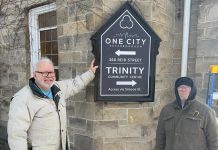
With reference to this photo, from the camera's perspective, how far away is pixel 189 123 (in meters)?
2.43


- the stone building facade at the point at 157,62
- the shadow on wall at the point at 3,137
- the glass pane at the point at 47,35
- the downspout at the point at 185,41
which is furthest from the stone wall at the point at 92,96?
the shadow on wall at the point at 3,137

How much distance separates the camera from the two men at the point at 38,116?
2332 mm

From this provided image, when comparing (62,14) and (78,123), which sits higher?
(62,14)

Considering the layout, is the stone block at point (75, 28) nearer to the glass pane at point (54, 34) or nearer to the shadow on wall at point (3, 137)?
the glass pane at point (54, 34)

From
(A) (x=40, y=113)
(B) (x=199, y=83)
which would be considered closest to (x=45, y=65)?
(A) (x=40, y=113)

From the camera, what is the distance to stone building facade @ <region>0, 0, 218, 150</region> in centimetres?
338

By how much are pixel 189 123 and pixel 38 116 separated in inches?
61.3

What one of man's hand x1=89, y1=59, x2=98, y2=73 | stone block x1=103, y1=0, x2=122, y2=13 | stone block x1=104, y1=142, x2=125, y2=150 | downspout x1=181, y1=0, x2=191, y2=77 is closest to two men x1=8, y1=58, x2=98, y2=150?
man's hand x1=89, y1=59, x2=98, y2=73

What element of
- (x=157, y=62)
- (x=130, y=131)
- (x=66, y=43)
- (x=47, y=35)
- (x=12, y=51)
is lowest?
(x=130, y=131)

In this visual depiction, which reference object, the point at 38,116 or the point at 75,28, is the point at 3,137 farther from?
the point at 38,116

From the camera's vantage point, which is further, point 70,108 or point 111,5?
point 70,108

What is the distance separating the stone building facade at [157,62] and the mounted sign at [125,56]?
166 mm

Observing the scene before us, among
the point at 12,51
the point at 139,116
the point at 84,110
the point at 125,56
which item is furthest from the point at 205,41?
the point at 12,51

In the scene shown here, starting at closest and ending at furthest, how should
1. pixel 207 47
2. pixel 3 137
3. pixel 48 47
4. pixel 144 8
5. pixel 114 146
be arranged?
1. pixel 144 8
2. pixel 114 146
3. pixel 207 47
4. pixel 48 47
5. pixel 3 137
